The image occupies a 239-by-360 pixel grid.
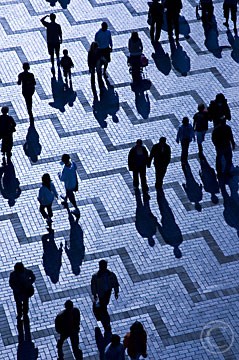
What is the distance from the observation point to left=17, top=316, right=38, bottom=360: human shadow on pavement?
20391 mm

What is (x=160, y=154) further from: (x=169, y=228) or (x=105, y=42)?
(x=105, y=42)

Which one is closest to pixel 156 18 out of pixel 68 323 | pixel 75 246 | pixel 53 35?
pixel 53 35

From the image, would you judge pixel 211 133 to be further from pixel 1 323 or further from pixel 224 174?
pixel 1 323

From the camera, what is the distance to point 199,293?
21797 millimetres

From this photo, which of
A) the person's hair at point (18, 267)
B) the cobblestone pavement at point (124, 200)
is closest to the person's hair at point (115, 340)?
the cobblestone pavement at point (124, 200)

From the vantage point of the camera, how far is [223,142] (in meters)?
24.5

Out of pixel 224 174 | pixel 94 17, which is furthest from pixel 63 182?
pixel 94 17

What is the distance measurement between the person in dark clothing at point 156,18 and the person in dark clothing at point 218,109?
534 cm

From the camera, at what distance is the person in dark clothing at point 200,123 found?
25172 mm

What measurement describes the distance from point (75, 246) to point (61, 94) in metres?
6.60

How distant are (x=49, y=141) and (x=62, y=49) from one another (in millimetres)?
4869

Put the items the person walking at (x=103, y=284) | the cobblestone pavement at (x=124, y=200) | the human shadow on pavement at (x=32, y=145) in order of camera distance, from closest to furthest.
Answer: the person walking at (x=103, y=284) → the cobblestone pavement at (x=124, y=200) → the human shadow on pavement at (x=32, y=145)

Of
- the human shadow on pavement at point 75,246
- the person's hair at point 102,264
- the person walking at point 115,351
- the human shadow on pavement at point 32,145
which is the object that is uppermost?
the person's hair at point 102,264

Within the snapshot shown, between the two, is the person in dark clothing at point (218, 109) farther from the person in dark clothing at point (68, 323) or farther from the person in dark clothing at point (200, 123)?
the person in dark clothing at point (68, 323)
